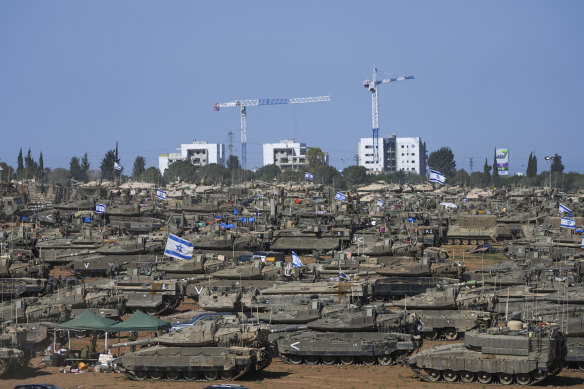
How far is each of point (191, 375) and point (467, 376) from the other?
8989 millimetres

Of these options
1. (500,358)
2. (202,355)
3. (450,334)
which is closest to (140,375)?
(202,355)

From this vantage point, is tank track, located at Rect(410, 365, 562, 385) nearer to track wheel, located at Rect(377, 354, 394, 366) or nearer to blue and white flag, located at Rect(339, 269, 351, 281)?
track wheel, located at Rect(377, 354, 394, 366)

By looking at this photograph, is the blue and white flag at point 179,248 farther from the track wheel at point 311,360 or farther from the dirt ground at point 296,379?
the track wheel at point 311,360

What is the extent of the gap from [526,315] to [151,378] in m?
15.2

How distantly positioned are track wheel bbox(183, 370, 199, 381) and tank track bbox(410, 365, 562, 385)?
23.1ft

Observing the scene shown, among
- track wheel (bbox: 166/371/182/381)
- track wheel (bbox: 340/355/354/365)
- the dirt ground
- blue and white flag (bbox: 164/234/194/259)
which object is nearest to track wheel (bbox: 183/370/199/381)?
track wheel (bbox: 166/371/182/381)

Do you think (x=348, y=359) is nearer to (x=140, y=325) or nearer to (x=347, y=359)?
(x=347, y=359)

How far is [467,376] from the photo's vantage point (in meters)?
31.5

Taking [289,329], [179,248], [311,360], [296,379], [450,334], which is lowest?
[296,379]

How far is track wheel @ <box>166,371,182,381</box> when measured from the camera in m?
32.5

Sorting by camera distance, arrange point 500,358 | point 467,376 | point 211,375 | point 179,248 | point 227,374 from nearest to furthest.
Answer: point 500,358
point 467,376
point 227,374
point 211,375
point 179,248

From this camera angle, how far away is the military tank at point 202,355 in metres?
31.8

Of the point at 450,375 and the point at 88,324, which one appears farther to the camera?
the point at 88,324

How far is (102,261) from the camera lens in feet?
208
